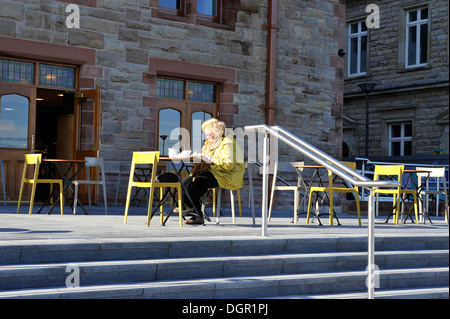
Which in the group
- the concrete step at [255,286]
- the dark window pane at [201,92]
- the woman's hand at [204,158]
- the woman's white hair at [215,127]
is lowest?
the concrete step at [255,286]

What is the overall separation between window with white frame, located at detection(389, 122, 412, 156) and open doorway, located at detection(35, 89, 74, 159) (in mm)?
11344

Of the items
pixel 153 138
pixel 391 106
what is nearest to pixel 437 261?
pixel 153 138

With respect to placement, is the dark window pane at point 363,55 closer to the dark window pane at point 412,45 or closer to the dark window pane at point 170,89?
the dark window pane at point 412,45

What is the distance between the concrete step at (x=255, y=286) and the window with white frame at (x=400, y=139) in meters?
16.4

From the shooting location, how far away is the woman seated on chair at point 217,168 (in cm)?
827

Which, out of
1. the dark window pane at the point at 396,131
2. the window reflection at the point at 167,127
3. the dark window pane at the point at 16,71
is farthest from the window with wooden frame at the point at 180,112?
the dark window pane at the point at 396,131

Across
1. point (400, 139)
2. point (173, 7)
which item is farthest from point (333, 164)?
point (400, 139)

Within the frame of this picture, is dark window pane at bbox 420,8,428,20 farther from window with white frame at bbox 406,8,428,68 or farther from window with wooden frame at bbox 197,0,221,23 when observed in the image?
window with wooden frame at bbox 197,0,221,23

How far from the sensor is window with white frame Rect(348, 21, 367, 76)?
24469 millimetres

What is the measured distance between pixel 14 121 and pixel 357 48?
51.0ft

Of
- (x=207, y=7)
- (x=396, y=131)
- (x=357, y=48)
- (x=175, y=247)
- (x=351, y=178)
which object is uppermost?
(x=357, y=48)

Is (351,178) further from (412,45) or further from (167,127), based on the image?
(412,45)

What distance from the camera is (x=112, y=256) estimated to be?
5.44m

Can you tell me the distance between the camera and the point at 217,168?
831 cm
